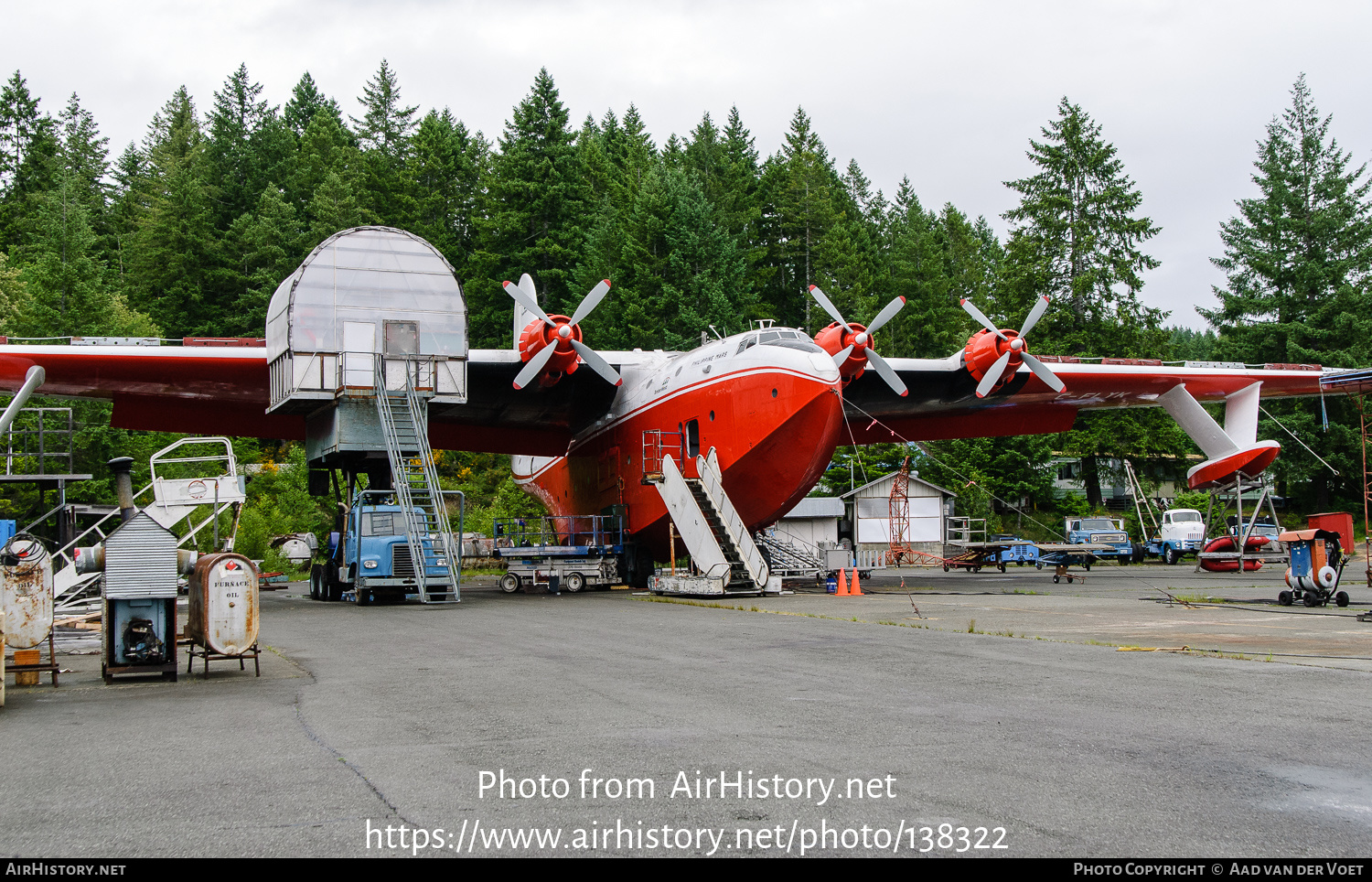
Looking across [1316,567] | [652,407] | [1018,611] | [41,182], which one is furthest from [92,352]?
[41,182]

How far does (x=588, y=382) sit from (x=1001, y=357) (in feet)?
37.6

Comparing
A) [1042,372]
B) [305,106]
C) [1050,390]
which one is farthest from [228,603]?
[305,106]

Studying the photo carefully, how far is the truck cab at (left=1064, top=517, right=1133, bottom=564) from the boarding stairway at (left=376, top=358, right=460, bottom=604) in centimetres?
2599

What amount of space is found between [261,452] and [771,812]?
55.4m

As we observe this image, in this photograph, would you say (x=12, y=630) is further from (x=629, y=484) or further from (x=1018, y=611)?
(x=629, y=484)

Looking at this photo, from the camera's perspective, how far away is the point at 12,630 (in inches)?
380

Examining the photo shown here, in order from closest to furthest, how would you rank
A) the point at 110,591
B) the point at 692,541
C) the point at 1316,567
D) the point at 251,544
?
1. the point at 110,591
2. the point at 1316,567
3. the point at 692,541
4. the point at 251,544

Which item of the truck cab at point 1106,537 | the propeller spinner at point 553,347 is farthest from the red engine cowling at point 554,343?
the truck cab at point 1106,537

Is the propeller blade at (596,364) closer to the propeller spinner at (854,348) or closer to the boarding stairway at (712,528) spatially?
the boarding stairway at (712,528)

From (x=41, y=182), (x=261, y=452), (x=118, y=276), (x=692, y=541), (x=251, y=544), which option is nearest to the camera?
(x=692, y=541)

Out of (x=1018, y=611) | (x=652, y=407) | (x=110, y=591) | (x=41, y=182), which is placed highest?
(x=41, y=182)

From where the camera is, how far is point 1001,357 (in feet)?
87.5

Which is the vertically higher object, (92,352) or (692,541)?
(92,352)

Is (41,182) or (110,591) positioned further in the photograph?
(41,182)
